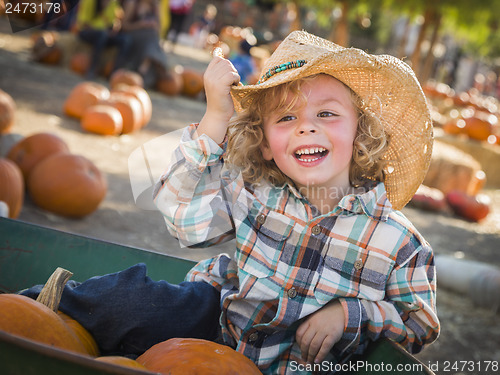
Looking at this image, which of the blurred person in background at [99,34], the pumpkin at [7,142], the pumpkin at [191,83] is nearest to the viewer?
the pumpkin at [7,142]

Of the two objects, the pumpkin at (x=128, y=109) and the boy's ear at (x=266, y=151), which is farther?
the pumpkin at (x=128, y=109)

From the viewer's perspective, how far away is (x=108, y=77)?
9.35 m

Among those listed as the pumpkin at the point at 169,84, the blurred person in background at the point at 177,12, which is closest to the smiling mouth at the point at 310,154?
the pumpkin at the point at 169,84

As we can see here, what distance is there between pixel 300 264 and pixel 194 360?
0.57 m

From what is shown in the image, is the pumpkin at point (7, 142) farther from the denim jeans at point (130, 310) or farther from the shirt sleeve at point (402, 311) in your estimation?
the shirt sleeve at point (402, 311)

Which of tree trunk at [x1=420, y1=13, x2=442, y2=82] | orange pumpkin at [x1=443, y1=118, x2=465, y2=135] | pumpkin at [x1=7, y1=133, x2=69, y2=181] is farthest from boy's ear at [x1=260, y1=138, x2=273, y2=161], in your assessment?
tree trunk at [x1=420, y1=13, x2=442, y2=82]

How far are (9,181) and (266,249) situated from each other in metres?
1.96

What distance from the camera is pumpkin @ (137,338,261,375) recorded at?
138 centimetres

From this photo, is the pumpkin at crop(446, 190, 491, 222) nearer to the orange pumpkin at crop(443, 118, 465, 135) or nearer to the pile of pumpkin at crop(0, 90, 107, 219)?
the orange pumpkin at crop(443, 118, 465, 135)

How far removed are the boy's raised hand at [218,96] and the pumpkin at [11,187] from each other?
180 cm

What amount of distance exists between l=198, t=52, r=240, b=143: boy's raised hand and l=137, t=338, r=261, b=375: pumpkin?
68 centimetres

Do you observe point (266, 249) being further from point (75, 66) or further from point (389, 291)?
point (75, 66)

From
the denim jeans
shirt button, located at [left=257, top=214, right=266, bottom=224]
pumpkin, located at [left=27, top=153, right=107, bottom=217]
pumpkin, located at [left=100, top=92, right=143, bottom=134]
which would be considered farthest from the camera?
pumpkin, located at [left=100, top=92, right=143, bottom=134]

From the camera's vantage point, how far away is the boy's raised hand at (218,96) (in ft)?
6.01
